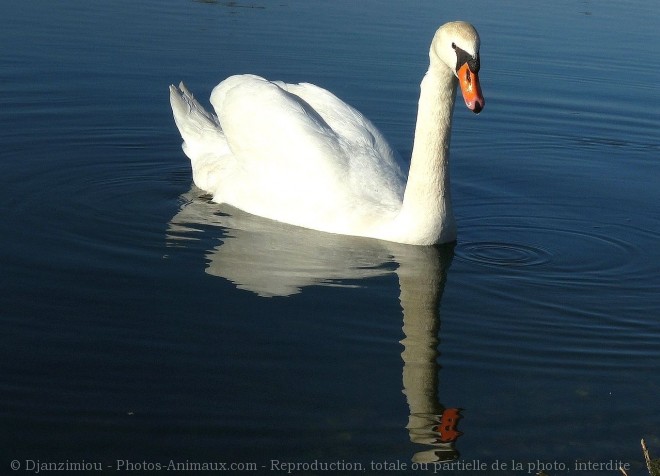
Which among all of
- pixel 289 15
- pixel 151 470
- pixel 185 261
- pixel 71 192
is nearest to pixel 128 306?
pixel 185 261

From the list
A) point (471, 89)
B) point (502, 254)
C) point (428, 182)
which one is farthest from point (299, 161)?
point (471, 89)

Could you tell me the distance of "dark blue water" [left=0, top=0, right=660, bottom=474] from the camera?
6305 millimetres

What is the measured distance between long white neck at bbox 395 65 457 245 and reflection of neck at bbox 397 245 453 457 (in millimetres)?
165

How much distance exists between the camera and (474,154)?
13164mm

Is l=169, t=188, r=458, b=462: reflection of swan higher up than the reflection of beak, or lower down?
lower down

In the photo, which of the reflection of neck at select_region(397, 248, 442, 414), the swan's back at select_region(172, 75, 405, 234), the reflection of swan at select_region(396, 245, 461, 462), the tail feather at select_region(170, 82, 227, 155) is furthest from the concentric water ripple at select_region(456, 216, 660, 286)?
the tail feather at select_region(170, 82, 227, 155)

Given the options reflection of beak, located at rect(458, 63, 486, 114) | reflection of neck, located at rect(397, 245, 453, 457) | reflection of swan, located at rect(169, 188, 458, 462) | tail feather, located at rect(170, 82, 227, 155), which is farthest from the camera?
tail feather, located at rect(170, 82, 227, 155)

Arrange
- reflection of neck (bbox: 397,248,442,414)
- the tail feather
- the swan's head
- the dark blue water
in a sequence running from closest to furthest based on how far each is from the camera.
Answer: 1. the dark blue water
2. reflection of neck (bbox: 397,248,442,414)
3. the swan's head
4. the tail feather

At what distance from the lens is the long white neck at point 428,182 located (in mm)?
9664

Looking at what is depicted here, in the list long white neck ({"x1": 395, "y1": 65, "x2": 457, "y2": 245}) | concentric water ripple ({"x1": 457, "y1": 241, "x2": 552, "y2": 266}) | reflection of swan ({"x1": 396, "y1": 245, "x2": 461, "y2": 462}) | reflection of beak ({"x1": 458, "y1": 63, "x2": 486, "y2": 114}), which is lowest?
reflection of swan ({"x1": 396, "y1": 245, "x2": 461, "y2": 462})

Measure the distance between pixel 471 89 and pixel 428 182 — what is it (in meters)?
1.27

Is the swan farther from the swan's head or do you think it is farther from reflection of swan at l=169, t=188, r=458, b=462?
reflection of swan at l=169, t=188, r=458, b=462

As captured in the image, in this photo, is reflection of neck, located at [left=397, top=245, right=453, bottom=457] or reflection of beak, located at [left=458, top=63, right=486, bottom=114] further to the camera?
reflection of beak, located at [left=458, top=63, right=486, bottom=114]

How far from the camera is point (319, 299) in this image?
8.34 metres
